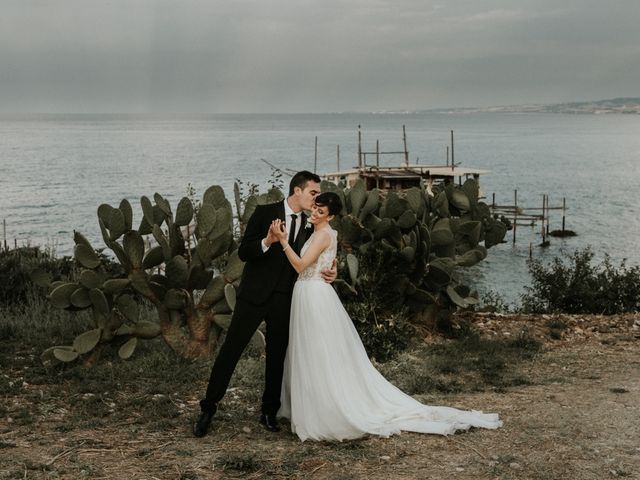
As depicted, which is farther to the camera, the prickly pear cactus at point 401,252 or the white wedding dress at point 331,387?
the prickly pear cactus at point 401,252

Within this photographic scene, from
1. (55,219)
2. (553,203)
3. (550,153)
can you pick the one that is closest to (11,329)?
(55,219)

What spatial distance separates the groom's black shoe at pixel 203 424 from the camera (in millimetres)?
5827

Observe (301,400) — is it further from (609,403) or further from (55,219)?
(55,219)

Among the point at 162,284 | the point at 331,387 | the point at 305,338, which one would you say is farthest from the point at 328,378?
the point at 162,284

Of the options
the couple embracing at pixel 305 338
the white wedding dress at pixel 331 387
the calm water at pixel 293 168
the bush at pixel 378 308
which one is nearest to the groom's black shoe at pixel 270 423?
the couple embracing at pixel 305 338

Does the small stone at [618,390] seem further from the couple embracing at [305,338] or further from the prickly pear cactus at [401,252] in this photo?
the prickly pear cactus at [401,252]

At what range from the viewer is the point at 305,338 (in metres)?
5.90

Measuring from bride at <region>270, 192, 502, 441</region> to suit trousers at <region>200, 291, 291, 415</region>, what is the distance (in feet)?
0.33

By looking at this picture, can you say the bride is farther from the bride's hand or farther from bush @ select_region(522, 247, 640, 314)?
bush @ select_region(522, 247, 640, 314)

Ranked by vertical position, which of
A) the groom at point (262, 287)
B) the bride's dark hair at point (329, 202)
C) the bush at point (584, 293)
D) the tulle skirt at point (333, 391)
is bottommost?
the bush at point (584, 293)

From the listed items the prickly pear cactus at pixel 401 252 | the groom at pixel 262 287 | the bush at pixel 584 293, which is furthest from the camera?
the bush at pixel 584 293

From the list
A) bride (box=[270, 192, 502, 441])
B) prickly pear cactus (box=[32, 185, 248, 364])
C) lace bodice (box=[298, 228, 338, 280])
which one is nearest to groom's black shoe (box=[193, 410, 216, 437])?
bride (box=[270, 192, 502, 441])

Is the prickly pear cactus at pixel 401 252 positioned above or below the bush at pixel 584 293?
above

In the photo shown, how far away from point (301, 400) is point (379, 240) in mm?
4007
